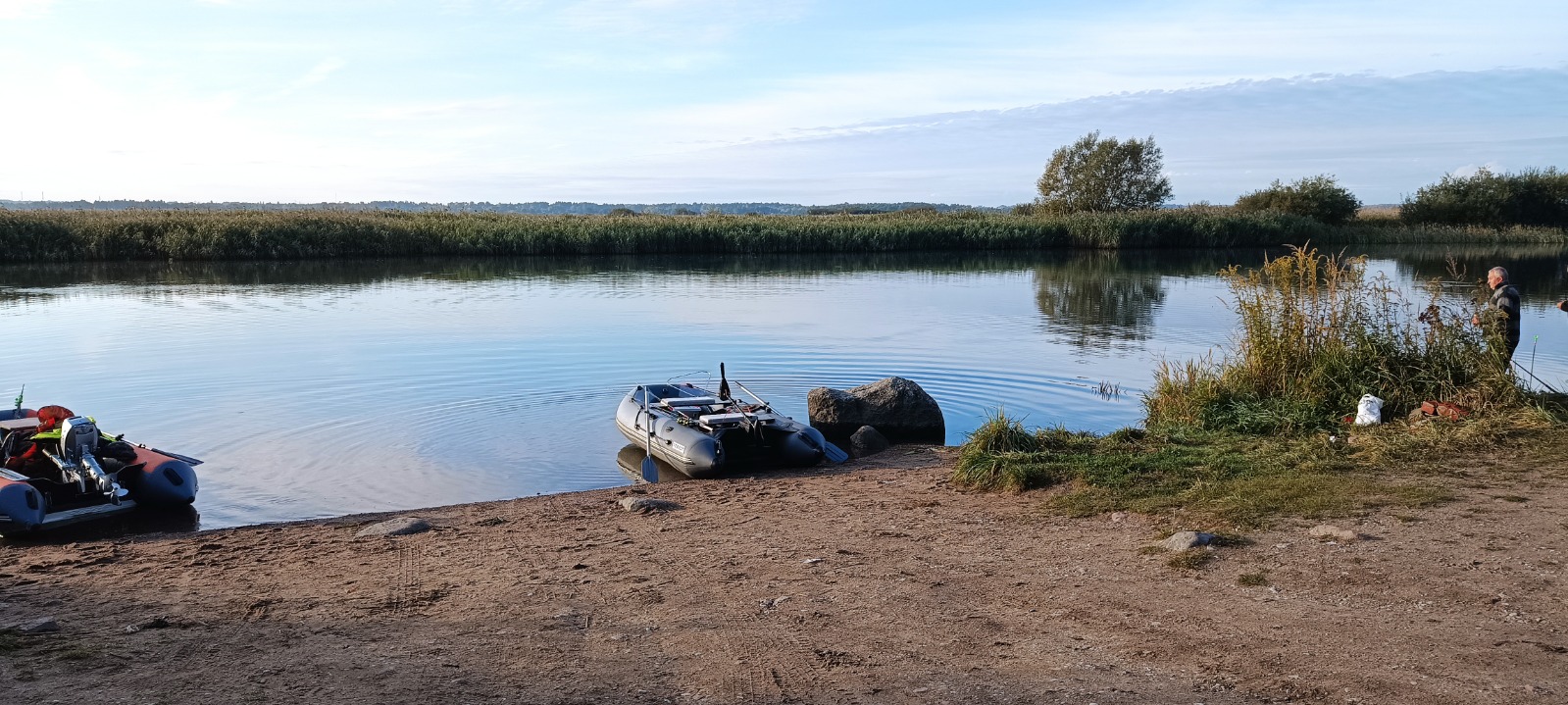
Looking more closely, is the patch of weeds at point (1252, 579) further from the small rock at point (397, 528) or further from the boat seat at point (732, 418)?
the boat seat at point (732, 418)

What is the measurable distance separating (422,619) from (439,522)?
107 inches

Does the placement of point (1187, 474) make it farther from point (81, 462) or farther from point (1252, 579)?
point (81, 462)

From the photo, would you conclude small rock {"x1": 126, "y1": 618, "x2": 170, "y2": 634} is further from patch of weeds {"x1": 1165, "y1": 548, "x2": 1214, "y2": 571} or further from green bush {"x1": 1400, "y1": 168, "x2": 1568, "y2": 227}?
green bush {"x1": 1400, "y1": 168, "x2": 1568, "y2": 227}

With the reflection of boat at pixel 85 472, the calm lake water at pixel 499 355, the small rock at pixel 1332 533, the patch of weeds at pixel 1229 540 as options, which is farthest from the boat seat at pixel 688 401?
the small rock at pixel 1332 533

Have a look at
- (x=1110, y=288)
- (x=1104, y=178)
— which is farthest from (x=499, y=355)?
(x=1104, y=178)

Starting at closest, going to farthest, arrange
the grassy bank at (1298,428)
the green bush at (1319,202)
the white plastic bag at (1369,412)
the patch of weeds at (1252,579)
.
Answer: the patch of weeds at (1252,579)
the grassy bank at (1298,428)
the white plastic bag at (1369,412)
the green bush at (1319,202)

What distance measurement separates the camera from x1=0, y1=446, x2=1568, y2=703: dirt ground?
4.47 metres

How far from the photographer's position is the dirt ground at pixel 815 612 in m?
4.47

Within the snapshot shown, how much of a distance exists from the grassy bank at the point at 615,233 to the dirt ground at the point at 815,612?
37774mm

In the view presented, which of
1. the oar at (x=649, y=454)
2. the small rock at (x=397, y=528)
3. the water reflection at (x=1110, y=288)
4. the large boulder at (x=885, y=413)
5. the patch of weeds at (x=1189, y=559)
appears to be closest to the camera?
the patch of weeds at (x=1189, y=559)

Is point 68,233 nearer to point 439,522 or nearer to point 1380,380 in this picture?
point 439,522

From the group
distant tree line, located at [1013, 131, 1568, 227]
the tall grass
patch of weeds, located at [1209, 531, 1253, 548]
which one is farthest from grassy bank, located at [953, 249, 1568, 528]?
distant tree line, located at [1013, 131, 1568, 227]

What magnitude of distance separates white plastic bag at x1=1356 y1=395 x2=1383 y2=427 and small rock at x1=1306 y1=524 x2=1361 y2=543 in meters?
3.41

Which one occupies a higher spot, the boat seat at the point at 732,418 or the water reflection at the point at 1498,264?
the water reflection at the point at 1498,264
